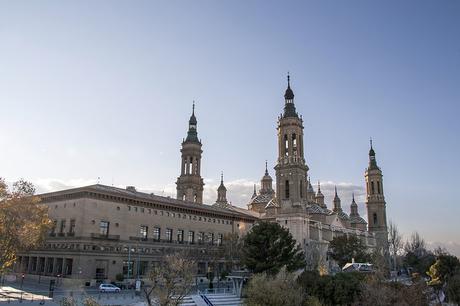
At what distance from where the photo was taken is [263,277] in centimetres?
3491

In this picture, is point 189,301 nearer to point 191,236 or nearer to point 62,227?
point 62,227

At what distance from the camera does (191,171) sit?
9619cm

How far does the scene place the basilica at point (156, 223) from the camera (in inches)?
2277

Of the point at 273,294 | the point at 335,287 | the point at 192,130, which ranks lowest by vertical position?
the point at 273,294

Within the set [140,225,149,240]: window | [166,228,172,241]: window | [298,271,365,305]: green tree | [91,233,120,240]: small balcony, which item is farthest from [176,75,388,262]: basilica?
[298,271,365,305]: green tree

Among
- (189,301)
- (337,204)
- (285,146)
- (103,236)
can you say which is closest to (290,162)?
(285,146)

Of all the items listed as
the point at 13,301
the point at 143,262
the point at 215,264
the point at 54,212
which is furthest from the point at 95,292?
the point at 215,264

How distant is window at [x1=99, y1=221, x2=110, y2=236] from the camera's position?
194 ft

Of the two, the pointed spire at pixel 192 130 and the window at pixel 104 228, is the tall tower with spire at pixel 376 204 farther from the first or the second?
the window at pixel 104 228

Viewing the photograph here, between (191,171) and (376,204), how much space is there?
2256 inches

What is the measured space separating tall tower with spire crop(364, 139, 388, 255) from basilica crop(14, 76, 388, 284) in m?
19.6

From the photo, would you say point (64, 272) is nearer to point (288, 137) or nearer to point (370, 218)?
point (288, 137)

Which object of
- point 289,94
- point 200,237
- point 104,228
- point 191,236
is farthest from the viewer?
point 289,94

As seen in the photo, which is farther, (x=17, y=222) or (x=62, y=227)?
(x=62, y=227)
